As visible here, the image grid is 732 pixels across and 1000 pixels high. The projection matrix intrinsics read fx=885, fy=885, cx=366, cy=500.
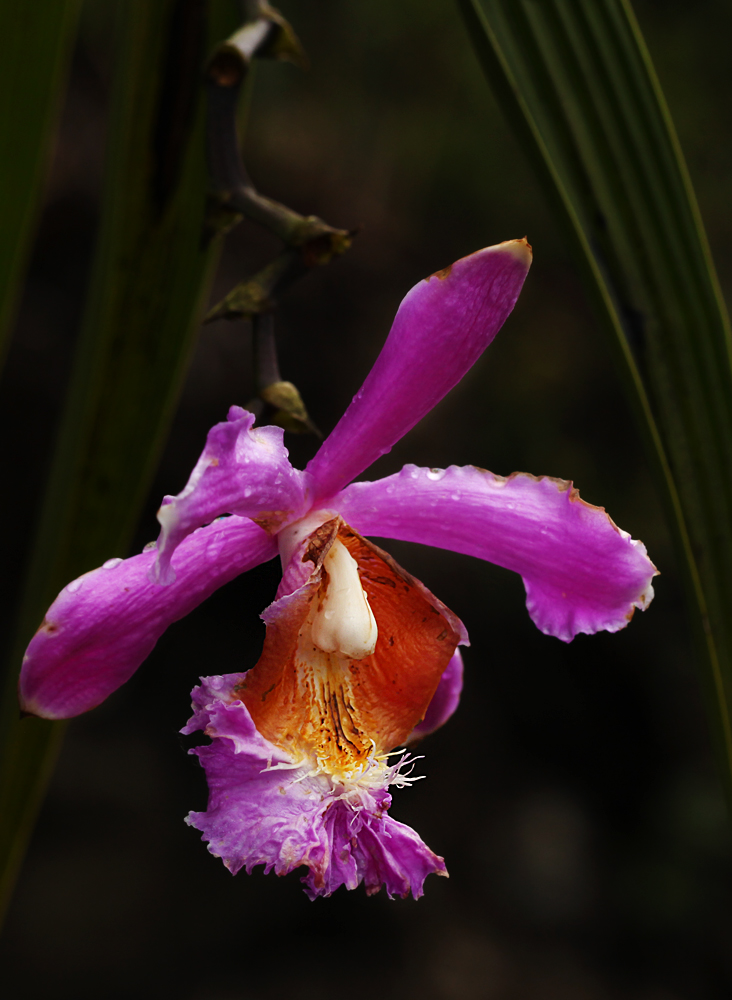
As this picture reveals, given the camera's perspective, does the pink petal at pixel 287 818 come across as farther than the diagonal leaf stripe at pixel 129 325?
No

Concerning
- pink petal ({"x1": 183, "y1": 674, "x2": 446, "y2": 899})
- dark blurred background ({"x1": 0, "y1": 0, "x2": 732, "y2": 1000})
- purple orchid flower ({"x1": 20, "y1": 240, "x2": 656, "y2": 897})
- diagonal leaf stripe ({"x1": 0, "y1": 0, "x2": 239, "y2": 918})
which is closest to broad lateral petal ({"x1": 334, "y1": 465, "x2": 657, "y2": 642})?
purple orchid flower ({"x1": 20, "y1": 240, "x2": 656, "y2": 897})

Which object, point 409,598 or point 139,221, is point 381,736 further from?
point 139,221

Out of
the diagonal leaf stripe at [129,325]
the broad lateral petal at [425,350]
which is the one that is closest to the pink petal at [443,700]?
the broad lateral petal at [425,350]

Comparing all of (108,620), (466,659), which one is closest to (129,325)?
(108,620)

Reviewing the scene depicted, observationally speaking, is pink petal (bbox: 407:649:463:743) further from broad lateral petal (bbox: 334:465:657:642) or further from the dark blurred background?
the dark blurred background

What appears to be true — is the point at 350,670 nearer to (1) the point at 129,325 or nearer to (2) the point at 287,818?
(2) the point at 287,818

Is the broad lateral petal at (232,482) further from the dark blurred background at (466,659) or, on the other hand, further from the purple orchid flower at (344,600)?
the dark blurred background at (466,659)
